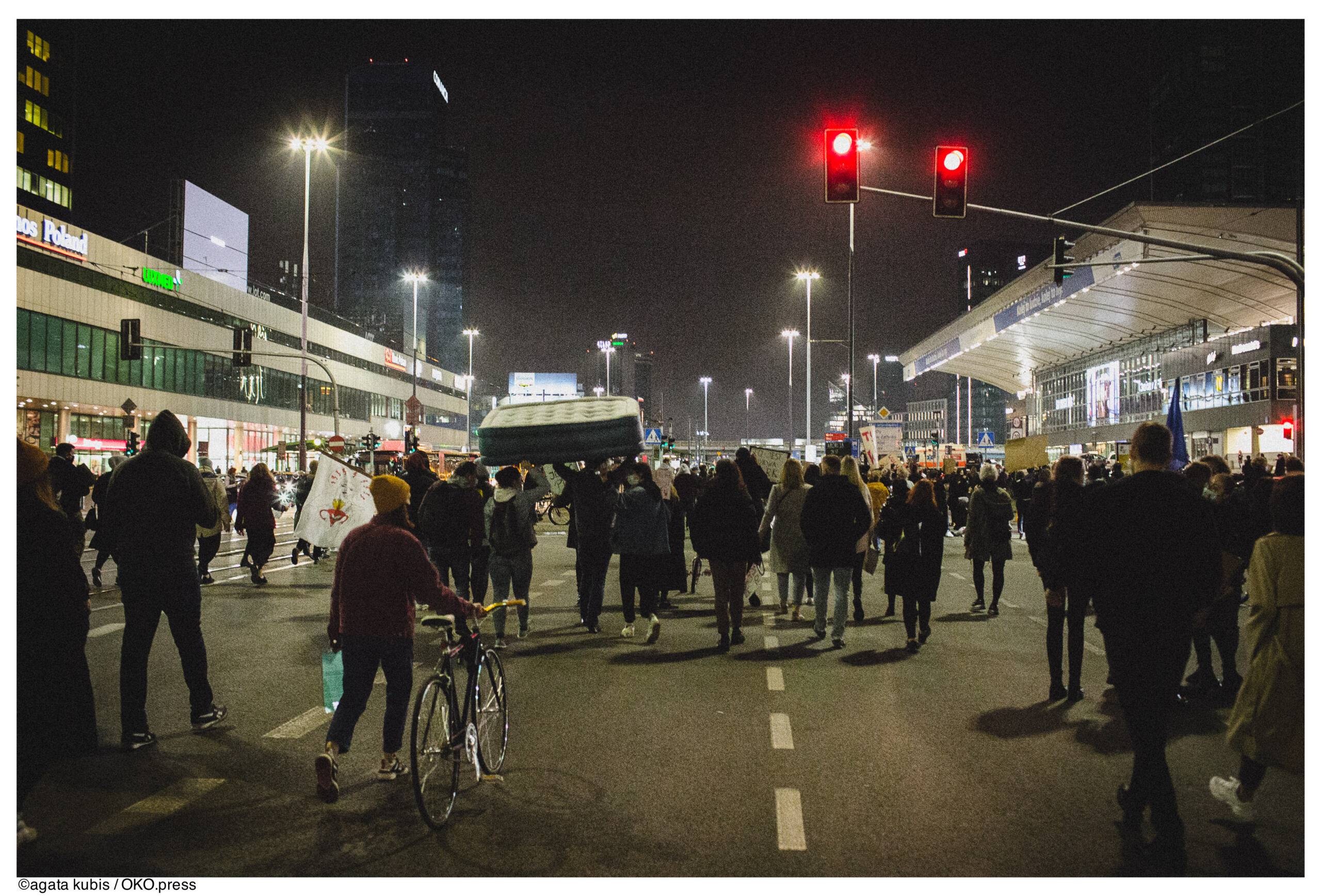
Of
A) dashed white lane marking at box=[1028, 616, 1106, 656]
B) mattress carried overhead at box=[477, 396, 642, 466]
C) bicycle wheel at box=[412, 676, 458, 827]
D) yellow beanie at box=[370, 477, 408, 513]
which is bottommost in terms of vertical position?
dashed white lane marking at box=[1028, 616, 1106, 656]

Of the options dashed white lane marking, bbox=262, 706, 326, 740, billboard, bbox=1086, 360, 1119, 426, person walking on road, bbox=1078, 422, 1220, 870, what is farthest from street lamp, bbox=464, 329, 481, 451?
person walking on road, bbox=1078, 422, 1220, 870

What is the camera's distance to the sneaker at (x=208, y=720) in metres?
6.64

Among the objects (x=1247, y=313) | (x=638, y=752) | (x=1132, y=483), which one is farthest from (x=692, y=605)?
(x=1247, y=313)

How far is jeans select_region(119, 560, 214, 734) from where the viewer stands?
621 cm

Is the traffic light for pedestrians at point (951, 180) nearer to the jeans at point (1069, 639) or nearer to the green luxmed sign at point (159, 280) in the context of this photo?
the jeans at point (1069, 639)

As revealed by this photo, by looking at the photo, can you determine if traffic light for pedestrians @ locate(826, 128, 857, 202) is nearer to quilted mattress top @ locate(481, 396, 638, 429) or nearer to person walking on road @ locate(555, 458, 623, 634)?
quilted mattress top @ locate(481, 396, 638, 429)

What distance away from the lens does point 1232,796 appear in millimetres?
5008

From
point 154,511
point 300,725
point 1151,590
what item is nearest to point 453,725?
point 300,725

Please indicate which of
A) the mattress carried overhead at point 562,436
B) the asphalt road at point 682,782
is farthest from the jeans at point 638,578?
the mattress carried overhead at point 562,436

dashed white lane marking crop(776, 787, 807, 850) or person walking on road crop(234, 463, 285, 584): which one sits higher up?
person walking on road crop(234, 463, 285, 584)

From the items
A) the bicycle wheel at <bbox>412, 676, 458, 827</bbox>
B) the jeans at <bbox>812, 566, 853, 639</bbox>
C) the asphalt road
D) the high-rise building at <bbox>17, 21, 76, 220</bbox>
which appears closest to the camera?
the asphalt road

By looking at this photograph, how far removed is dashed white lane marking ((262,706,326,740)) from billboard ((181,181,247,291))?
2349 inches

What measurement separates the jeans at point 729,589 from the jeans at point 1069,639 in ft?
10.0
